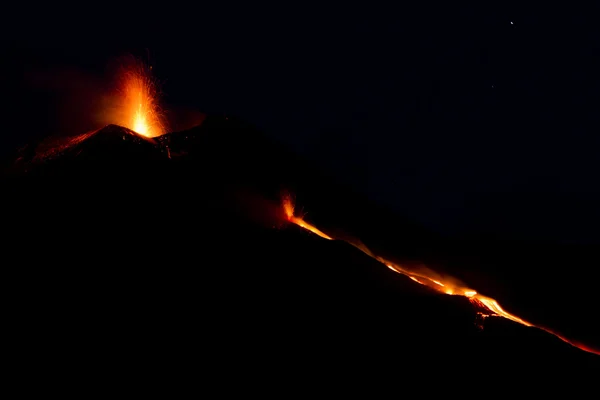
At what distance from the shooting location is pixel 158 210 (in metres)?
6.82

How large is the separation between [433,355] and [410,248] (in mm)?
4141

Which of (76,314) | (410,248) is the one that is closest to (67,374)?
(76,314)

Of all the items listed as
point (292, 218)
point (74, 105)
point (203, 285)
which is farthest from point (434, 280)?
point (74, 105)

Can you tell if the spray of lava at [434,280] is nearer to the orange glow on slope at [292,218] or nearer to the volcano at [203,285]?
the orange glow on slope at [292,218]

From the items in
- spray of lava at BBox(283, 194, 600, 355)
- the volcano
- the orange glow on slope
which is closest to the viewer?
the volcano

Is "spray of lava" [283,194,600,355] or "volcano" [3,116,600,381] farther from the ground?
"spray of lava" [283,194,600,355]

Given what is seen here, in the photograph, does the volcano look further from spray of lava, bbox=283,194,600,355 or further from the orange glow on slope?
spray of lava, bbox=283,194,600,355

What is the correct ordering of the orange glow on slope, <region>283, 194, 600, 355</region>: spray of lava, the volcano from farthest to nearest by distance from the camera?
<region>283, 194, 600, 355</region>: spray of lava → the orange glow on slope → the volcano

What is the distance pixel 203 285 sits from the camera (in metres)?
6.16

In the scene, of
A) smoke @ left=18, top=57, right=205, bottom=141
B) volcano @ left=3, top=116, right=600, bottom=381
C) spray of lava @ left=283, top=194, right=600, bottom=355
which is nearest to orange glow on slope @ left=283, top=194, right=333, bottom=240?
spray of lava @ left=283, top=194, right=600, bottom=355

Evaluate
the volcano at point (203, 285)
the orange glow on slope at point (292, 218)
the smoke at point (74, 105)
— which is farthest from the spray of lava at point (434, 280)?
the smoke at point (74, 105)

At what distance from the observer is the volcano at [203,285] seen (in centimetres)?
540

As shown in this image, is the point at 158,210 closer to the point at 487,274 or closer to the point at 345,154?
the point at 487,274

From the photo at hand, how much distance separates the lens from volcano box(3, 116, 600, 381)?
540 centimetres
